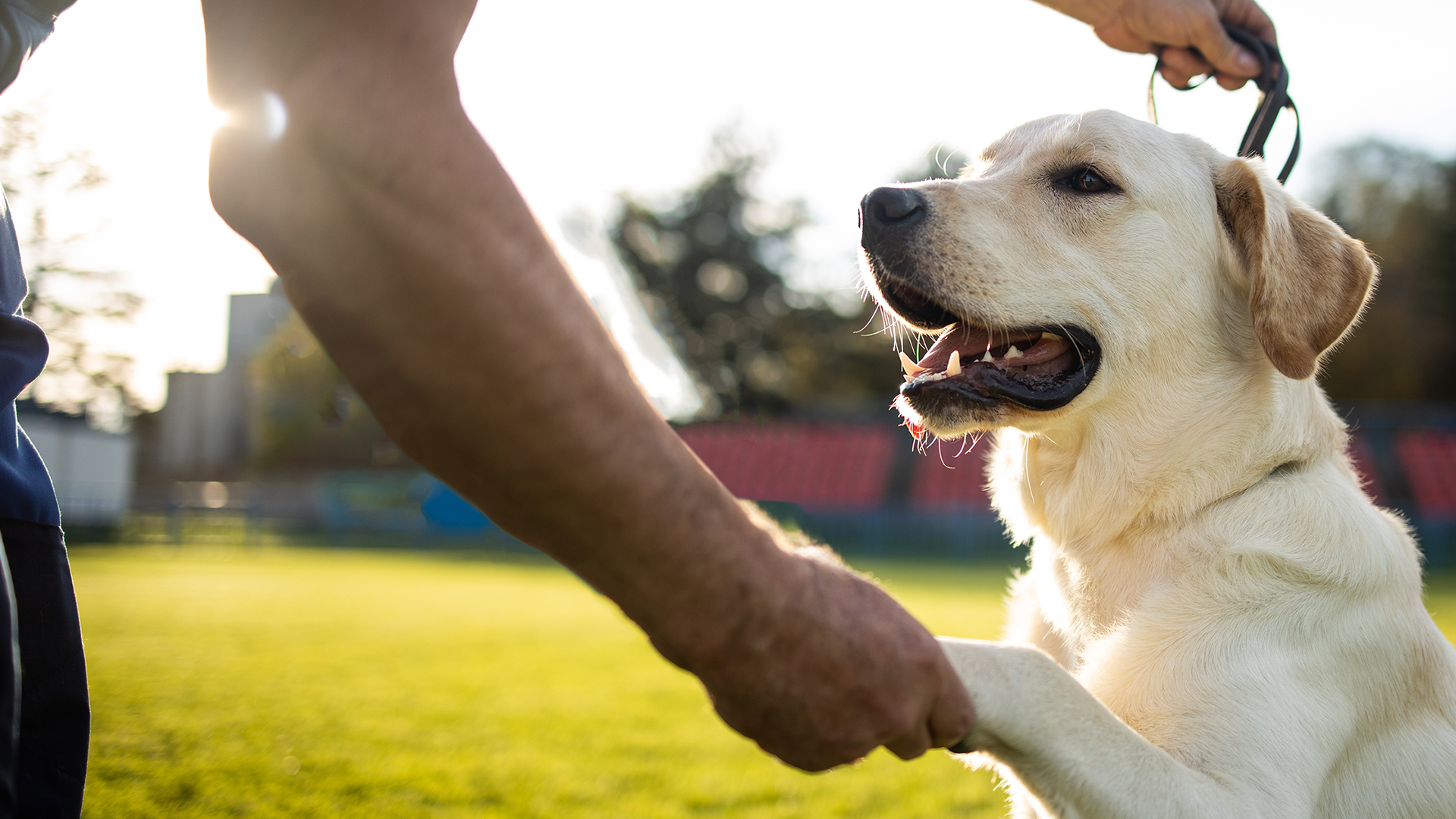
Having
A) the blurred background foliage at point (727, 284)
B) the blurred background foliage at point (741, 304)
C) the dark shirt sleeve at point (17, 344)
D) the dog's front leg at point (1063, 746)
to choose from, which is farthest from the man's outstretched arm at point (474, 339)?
Result: the blurred background foliage at point (727, 284)

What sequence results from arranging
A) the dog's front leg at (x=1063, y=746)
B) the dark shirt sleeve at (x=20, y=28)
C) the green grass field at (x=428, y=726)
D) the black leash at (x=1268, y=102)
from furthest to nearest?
the green grass field at (x=428, y=726), the black leash at (x=1268, y=102), the dark shirt sleeve at (x=20, y=28), the dog's front leg at (x=1063, y=746)

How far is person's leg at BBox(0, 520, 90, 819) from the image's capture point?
1.68m

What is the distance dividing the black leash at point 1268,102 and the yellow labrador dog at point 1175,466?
1.34ft

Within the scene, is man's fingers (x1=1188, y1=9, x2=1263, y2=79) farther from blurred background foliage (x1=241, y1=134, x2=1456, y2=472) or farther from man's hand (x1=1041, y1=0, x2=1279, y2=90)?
blurred background foliage (x1=241, y1=134, x2=1456, y2=472)

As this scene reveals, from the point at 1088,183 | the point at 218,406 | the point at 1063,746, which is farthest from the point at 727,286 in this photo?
the point at 1063,746

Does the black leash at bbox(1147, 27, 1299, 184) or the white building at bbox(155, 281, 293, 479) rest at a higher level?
the black leash at bbox(1147, 27, 1299, 184)

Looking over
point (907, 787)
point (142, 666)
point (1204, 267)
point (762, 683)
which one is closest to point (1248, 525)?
point (1204, 267)

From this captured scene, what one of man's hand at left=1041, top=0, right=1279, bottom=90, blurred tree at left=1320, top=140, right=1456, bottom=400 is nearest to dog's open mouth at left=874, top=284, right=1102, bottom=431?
man's hand at left=1041, top=0, right=1279, bottom=90

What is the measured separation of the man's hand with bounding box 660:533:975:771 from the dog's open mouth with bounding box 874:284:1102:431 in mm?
1231

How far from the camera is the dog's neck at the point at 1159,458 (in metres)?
2.20

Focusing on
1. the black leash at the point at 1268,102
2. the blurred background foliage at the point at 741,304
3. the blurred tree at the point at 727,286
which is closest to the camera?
the black leash at the point at 1268,102

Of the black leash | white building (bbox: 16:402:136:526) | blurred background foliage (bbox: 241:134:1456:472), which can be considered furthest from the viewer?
blurred background foliage (bbox: 241:134:1456:472)

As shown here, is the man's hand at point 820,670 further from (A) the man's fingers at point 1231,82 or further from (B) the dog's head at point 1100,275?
(A) the man's fingers at point 1231,82

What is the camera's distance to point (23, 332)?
1.57m
